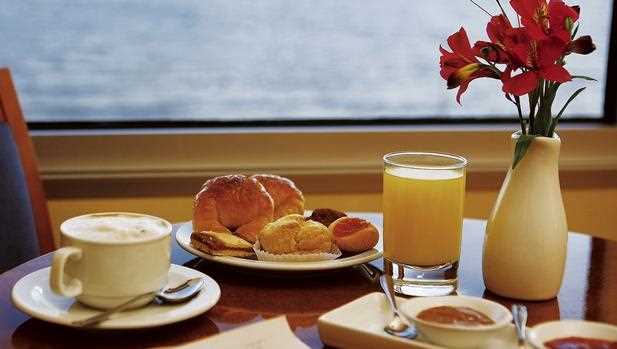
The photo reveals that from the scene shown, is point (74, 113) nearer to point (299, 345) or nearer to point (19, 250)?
point (19, 250)

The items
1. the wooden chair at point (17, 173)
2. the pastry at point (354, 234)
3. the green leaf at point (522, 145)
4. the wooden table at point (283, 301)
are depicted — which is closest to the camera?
the wooden table at point (283, 301)

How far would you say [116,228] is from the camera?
3.01ft

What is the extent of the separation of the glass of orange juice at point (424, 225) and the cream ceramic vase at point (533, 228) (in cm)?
6

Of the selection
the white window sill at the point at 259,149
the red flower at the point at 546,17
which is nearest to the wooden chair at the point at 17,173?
the white window sill at the point at 259,149

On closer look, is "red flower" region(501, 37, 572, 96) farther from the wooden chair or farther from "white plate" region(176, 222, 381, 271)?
the wooden chair

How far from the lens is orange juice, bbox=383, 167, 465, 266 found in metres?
1.01

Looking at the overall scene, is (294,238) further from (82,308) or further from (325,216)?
(82,308)

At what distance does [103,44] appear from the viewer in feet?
6.46

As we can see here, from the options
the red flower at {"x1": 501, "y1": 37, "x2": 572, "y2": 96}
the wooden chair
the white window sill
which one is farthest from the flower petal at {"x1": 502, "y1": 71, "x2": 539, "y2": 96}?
the white window sill

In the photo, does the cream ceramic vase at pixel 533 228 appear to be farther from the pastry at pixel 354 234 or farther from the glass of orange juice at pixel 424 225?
the pastry at pixel 354 234

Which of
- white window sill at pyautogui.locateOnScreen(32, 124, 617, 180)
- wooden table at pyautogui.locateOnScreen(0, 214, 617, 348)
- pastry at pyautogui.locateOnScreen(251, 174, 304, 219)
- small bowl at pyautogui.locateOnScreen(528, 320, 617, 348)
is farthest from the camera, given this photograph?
white window sill at pyautogui.locateOnScreen(32, 124, 617, 180)

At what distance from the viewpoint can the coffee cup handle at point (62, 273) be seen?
862 mm

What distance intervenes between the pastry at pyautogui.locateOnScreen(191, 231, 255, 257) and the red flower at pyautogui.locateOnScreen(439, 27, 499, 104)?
1.09ft

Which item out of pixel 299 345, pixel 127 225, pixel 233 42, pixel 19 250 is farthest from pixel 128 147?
pixel 299 345
